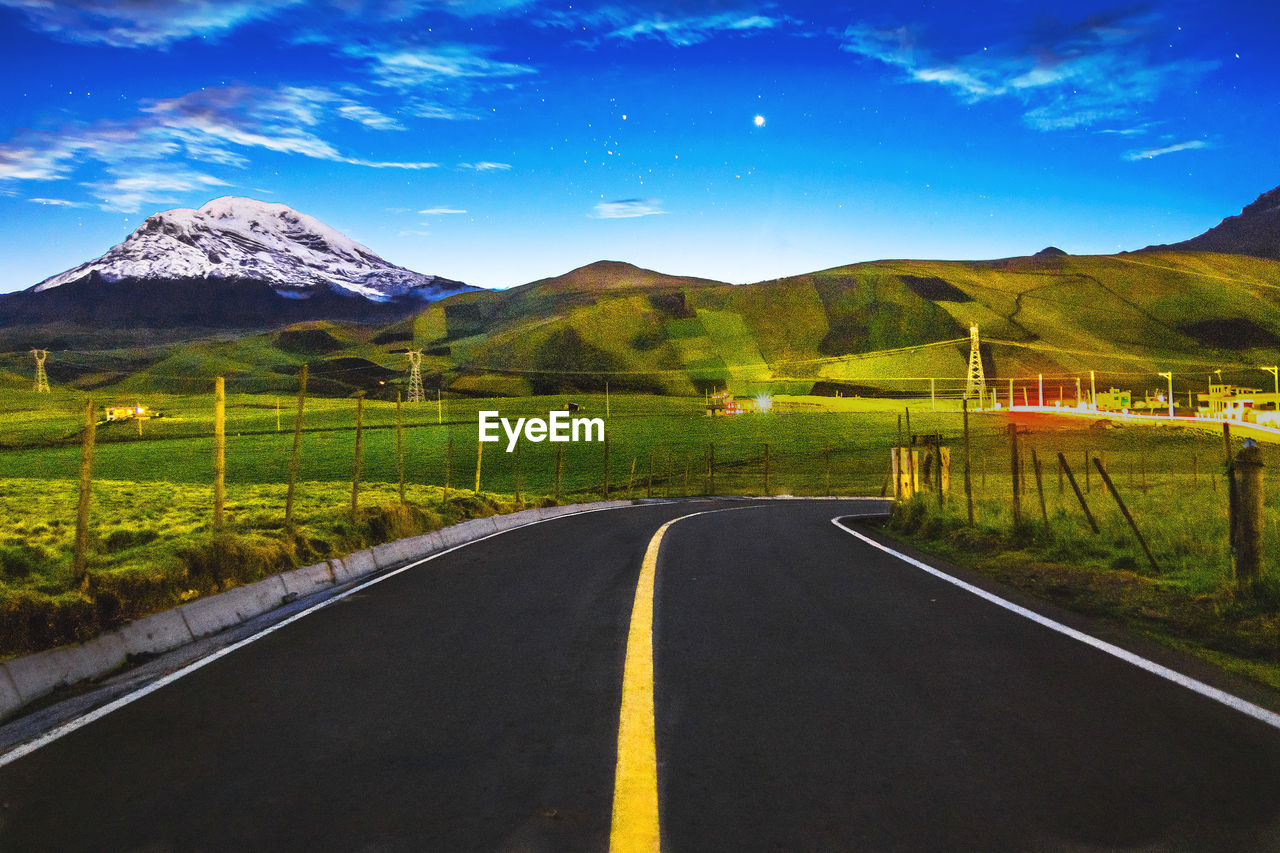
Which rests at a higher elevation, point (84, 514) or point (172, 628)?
point (84, 514)

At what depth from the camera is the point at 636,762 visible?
14.2 ft

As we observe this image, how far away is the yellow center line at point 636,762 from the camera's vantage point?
3488mm

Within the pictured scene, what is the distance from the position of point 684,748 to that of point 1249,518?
22.0ft

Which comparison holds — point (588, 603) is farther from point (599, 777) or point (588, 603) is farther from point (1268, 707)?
point (1268, 707)

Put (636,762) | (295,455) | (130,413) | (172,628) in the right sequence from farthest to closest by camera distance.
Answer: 1. (130,413)
2. (295,455)
3. (172,628)
4. (636,762)

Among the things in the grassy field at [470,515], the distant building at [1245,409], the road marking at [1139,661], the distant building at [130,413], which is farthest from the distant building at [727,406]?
the road marking at [1139,661]

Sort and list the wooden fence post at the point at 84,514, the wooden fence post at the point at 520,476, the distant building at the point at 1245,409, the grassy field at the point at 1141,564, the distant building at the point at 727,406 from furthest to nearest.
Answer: the distant building at the point at 727,406 < the distant building at the point at 1245,409 < the wooden fence post at the point at 520,476 < the wooden fence post at the point at 84,514 < the grassy field at the point at 1141,564

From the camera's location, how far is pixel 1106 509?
16500 millimetres

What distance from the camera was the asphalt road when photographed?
3598mm

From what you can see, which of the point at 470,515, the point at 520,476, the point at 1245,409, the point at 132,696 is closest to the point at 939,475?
the point at 470,515

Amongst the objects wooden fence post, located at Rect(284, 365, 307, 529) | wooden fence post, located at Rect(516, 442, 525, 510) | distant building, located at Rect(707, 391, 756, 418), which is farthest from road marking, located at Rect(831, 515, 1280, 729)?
distant building, located at Rect(707, 391, 756, 418)

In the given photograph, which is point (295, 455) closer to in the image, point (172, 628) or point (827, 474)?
point (172, 628)

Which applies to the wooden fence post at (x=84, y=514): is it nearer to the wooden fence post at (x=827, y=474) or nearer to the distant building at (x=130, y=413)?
the distant building at (x=130, y=413)

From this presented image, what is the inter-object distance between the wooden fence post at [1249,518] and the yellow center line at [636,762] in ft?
18.5
